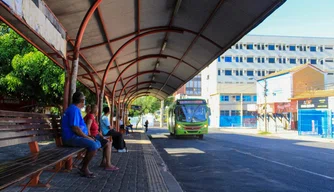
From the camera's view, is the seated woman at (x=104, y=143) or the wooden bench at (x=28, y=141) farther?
the seated woman at (x=104, y=143)

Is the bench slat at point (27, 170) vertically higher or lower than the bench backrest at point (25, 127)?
lower

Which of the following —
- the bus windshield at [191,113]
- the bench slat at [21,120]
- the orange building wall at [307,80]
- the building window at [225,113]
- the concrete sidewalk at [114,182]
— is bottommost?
the concrete sidewalk at [114,182]

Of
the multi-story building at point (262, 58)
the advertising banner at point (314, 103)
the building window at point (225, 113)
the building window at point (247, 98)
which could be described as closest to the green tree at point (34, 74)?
the advertising banner at point (314, 103)

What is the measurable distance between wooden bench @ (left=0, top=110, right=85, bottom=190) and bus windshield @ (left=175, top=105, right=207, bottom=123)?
20.1 metres

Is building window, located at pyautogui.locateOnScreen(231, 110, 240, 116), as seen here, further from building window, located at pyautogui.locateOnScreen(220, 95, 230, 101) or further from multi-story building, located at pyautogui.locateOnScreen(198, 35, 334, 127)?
multi-story building, located at pyautogui.locateOnScreen(198, 35, 334, 127)

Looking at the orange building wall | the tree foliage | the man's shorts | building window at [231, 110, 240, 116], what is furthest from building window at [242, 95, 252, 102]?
the man's shorts

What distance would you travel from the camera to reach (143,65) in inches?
712

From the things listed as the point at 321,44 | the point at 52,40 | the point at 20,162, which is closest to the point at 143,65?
the point at 52,40

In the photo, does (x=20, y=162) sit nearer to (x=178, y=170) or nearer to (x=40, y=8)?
(x=40, y=8)

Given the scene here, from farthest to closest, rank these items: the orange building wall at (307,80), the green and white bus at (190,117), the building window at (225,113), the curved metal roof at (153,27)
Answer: the building window at (225,113)
the orange building wall at (307,80)
the green and white bus at (190,117)
the curved metal roof at (153,27)

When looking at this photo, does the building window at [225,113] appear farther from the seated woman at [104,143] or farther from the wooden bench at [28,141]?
the wooden bench at [28,141]

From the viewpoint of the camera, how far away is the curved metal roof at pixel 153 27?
7.89 m

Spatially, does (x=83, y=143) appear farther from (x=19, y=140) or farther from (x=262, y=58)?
(x=262, y=58)

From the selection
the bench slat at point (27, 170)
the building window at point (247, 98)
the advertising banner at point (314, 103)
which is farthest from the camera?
the building window at point (247, 98)
